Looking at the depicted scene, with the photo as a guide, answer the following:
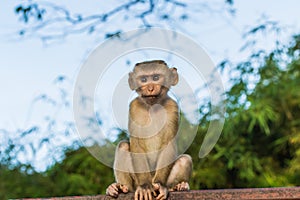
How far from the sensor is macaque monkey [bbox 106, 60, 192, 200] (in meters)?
3.04

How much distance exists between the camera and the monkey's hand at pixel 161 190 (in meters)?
2.78

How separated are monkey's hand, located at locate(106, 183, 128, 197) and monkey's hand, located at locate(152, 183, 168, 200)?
0.50 ft

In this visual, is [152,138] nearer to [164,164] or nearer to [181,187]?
[164,164]

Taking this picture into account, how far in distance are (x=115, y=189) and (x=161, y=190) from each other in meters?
0.23

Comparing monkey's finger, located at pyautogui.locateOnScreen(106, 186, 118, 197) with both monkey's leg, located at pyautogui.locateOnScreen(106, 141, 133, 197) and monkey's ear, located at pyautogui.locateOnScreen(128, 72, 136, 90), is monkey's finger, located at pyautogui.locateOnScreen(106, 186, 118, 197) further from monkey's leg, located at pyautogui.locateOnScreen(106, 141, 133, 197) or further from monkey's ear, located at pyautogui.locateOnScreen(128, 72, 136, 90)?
monkey's ear, located at pyautogui.locateOnScreen(128, 72, 136, 90)

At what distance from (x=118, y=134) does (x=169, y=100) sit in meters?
2.01

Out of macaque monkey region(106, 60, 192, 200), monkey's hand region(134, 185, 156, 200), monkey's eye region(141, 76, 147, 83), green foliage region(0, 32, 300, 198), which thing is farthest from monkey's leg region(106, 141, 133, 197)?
green foliage region(0, 32, 300, 198)

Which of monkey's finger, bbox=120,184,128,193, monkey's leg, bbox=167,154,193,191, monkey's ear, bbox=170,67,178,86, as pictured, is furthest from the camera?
monkey's ear, bbox=170,67,178,86

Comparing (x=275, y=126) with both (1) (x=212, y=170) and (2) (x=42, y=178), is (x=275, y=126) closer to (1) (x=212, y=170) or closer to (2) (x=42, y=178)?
(1) (x=212, y=170)

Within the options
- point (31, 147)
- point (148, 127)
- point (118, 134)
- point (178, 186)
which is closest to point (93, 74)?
point (148, 127)

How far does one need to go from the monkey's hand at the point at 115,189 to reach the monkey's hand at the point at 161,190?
15 centimetres

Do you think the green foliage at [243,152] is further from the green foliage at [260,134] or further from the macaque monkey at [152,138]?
the macaque monkey at [152,138]

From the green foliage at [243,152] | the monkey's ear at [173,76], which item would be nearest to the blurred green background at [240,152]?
the green foliage at [243,152]

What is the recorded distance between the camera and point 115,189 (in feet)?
9.35
